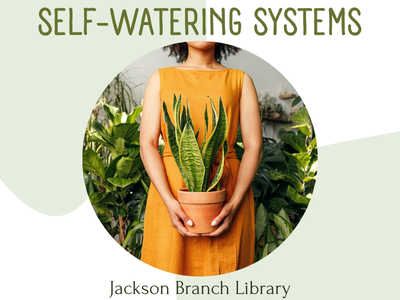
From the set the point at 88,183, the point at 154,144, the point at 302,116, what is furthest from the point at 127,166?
the point at 302,116

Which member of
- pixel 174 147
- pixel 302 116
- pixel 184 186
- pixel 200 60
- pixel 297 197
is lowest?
pixel 297 197

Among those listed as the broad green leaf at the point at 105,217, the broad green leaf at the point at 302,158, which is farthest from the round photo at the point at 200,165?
the broad green leaf at the point at 105,217

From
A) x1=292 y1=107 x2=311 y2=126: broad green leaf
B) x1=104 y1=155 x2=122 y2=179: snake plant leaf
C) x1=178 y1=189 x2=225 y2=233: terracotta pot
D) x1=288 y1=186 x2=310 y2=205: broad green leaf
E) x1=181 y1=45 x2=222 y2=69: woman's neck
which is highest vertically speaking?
x1=181 y1=45 x2=222 y2=69: woman's neck

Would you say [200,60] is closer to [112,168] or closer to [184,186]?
[184,186]

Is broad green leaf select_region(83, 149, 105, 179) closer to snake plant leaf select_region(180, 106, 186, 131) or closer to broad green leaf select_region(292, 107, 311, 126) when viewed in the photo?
snake plant leaf select_region(180, 106, 186, 131)

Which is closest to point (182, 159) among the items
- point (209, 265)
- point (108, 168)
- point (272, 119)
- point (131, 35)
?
point (209, 265)

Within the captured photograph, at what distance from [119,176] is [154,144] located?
547mm

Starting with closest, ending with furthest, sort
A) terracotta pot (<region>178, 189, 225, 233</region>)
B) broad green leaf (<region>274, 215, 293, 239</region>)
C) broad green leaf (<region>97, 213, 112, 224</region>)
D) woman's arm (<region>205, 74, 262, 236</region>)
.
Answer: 1. terracotta pot (<region>178, 189, 225, 233</region>)
2. woman's arm (<region>205, 74, 262, 236</region>)
3. broad green leaf (<region>274, 215, 293, 239</region>)
4. broad green leaf (<region>97, 213, 112, 224</region>)

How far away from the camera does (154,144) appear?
2.99ft

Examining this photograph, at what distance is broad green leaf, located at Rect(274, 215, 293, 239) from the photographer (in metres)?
1.24

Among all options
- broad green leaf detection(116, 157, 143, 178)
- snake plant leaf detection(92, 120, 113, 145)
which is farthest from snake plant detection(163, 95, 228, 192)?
snake plant leaf detection(92, 120, 113, 145)

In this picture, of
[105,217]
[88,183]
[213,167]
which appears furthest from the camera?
[105,217]

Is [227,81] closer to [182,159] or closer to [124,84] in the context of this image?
[182,159]

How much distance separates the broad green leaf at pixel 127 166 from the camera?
1317 mm
